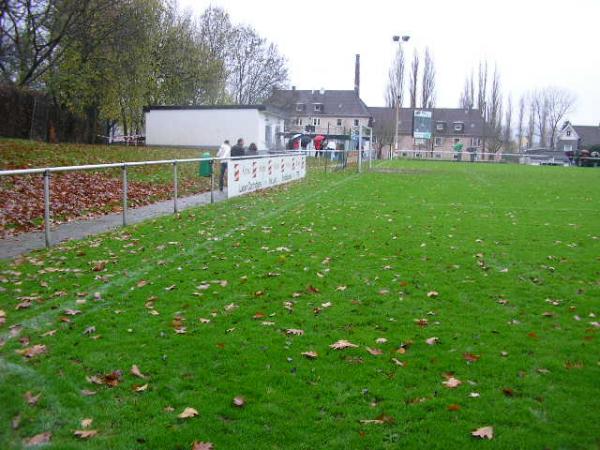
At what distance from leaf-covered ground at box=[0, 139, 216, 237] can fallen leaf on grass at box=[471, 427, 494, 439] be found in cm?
863

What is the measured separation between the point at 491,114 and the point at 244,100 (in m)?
37.2

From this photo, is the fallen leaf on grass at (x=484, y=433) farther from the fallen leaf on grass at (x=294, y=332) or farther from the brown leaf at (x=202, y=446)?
the fallen leaf on grass at (x=294, y=332)

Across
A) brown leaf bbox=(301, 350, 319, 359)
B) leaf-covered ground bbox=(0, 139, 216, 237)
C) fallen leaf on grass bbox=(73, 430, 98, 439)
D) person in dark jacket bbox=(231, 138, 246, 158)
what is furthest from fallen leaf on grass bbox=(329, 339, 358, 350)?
person in dark jacket bbox=(231, 138, 246, 158)

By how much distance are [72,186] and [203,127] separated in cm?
2743

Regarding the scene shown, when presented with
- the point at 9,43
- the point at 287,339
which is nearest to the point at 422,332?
the point at 287,339

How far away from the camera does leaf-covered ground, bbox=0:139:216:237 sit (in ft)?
34.9

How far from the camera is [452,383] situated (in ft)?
14.6

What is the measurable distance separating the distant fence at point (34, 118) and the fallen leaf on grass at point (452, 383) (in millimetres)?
29651

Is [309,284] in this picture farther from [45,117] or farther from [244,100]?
A: [244,100]

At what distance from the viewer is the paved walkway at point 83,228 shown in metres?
9.35

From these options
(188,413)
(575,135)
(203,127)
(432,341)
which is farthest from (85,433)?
(575,135)

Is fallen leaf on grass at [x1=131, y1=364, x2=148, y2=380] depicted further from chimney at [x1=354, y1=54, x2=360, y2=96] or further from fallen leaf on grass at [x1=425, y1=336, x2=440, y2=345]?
chimney at [x1=354, y1=54, x2=360, y2=96]

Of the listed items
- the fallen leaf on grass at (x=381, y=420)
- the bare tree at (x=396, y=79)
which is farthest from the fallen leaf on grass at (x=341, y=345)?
the bare tree at (x=396, y=79)

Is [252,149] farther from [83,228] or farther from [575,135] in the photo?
[575,135]
